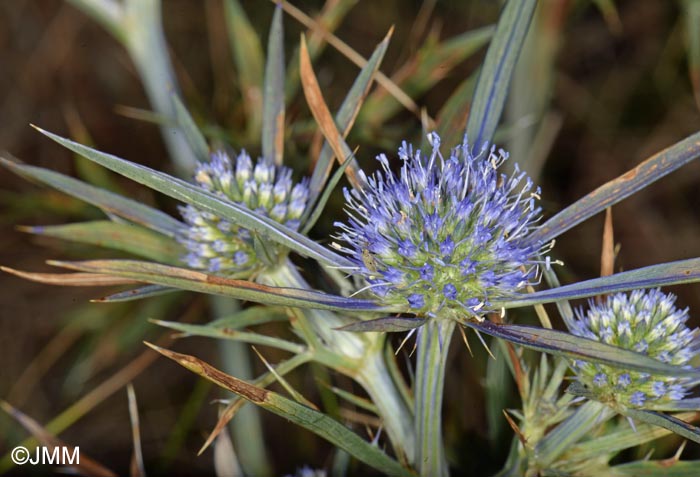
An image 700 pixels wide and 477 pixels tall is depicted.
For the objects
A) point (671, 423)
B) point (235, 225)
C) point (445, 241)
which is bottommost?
point (671, 423)

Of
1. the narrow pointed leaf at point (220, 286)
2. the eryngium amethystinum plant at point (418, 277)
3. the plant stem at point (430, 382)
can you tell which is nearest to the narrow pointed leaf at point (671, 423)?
the eryngium amethystinum plant at point (418, 277)

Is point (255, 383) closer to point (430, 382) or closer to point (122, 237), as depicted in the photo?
point (430, 382)

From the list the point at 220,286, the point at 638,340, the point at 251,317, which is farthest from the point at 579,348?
the point at 251,317

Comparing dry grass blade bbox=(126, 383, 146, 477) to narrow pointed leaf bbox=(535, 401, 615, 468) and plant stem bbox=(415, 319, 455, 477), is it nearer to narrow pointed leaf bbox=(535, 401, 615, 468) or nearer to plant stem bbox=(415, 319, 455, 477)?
plant stem bbox=(415, 319, 455, 477)

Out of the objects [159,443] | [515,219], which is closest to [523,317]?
[515,219]

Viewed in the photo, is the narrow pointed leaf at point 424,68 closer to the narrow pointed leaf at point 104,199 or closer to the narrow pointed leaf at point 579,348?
the narrow pointed leaf at point 104,199

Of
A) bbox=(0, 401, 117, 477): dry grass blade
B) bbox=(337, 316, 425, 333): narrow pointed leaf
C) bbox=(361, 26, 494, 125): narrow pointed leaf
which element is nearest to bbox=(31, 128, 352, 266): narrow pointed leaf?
bbox=(337, 316, 425, 333): narrow pointed leaf

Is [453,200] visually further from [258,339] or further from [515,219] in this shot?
[258,339]
